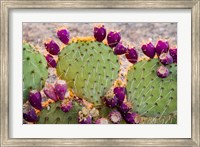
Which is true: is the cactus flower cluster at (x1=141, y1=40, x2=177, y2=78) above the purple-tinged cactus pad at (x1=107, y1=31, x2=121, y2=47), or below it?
below

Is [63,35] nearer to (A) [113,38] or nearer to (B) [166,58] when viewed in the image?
(A) [113,38]

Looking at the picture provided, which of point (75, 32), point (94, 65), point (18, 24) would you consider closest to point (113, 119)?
point (94, 65)

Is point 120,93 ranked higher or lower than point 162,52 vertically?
lower

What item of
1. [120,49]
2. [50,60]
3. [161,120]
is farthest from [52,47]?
[161,120]

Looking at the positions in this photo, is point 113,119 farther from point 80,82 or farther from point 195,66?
point 195,66

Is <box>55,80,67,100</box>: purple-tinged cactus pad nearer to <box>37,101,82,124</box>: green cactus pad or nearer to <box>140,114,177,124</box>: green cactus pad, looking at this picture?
<box>37,101,82,124</box>: green cactus pad

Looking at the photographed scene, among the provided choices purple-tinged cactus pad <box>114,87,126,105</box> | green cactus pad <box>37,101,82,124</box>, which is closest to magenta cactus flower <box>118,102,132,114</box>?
purple-tinged cactus pad <box>114,87,126,105</box>

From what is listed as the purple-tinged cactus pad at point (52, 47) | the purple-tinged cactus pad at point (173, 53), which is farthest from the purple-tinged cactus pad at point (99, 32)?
the purple-tinged cactus pad at point (173, 53)
